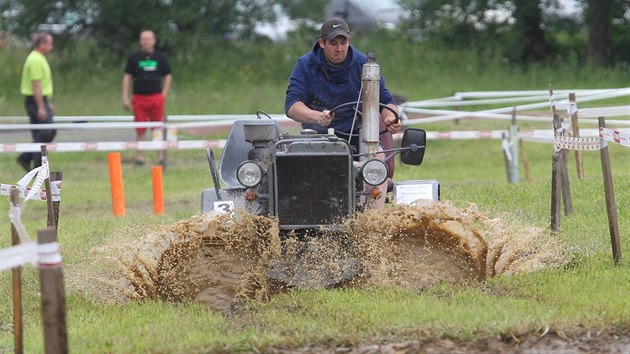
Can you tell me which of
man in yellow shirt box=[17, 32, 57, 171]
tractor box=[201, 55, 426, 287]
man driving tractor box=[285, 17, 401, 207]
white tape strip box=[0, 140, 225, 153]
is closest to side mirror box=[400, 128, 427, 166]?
tractor box=[201, 55, 426, 287]

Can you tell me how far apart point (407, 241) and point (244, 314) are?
1449 millimetres

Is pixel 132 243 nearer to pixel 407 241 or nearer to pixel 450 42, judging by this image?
→ pixel 407 241

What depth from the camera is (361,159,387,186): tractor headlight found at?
8.29 metres

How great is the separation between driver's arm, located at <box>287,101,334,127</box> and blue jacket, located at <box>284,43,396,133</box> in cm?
12

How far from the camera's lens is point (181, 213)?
1348cm

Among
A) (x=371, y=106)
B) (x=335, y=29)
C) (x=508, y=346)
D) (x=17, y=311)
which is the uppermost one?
(x=335, y=29)

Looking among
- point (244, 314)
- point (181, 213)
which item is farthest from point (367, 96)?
point (181, 213)

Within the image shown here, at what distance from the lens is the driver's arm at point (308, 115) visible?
913 cm

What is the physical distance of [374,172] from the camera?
8.30m

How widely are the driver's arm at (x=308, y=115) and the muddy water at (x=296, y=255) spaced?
962 mm

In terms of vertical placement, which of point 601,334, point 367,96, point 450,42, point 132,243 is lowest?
point 601,334

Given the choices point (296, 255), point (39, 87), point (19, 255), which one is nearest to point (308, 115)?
point (296, 255)

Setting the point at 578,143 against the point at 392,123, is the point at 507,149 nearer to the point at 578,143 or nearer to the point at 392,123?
the point at 578,143

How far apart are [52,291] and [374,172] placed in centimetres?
315
